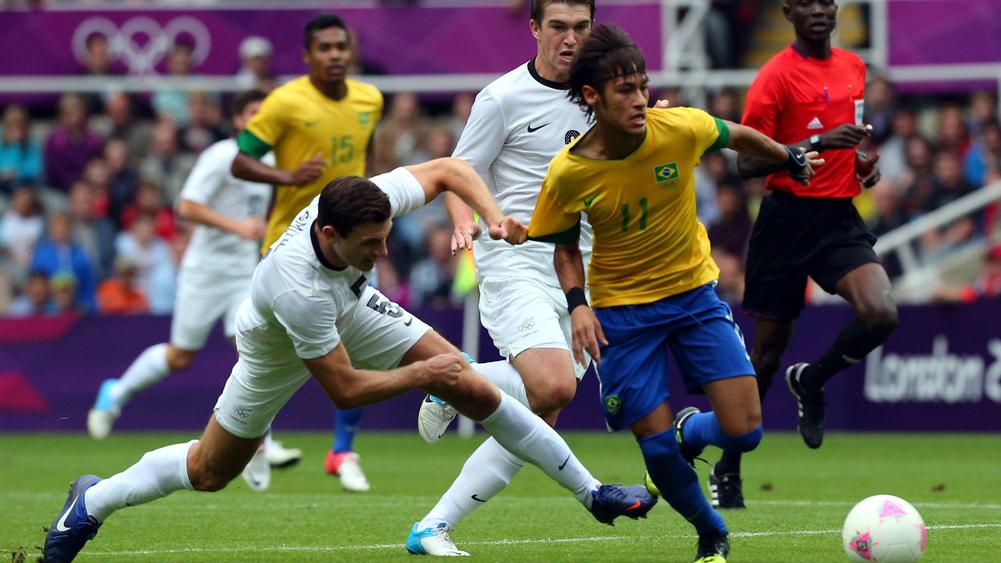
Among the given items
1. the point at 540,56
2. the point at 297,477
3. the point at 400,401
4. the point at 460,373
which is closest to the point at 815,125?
the point at 540,56

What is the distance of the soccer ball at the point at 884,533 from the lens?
6.98 m

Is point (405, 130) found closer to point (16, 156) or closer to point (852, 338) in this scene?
point (16, 156)

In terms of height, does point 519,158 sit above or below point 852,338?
A: above

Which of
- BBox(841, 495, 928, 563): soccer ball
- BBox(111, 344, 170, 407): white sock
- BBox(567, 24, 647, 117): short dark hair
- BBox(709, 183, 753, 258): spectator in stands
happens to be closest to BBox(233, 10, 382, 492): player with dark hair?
BBox(111, 344, 170, 407): white sock

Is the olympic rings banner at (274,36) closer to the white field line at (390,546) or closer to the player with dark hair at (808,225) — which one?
the player with dark hair at (808,225)

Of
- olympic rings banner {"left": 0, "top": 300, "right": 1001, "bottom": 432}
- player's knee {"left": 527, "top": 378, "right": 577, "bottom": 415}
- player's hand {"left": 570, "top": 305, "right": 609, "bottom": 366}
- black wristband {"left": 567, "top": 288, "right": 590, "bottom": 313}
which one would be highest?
black wristband {"left": 567, "top": 288, "right": 590, "bottom": 313}

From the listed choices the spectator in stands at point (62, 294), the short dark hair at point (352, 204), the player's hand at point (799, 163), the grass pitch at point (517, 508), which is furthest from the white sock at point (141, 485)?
the spectator in stands at point (62, 294)

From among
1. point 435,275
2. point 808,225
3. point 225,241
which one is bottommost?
point 435,275

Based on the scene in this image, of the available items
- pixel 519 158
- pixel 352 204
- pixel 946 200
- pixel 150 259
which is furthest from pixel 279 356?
pixel 150 259

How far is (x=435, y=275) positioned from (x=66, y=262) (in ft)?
13.7

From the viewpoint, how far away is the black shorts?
975 centimetres

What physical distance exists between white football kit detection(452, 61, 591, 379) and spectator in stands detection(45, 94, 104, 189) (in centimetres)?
1211

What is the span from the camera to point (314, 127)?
11070mm

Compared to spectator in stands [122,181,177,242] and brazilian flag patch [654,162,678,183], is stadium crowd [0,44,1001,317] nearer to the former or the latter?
spectator in stands [122,181,177,242]
